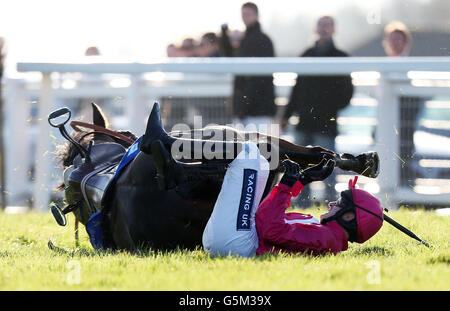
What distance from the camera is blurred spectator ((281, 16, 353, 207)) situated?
279 inches

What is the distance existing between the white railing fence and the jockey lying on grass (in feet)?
8.69

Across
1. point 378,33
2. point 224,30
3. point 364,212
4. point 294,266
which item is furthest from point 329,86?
point 378,33

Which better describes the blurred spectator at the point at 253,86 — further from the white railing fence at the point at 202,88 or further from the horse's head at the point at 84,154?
the horse's head at the point at 84,154

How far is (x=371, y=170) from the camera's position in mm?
5219

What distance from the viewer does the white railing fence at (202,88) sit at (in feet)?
24.7

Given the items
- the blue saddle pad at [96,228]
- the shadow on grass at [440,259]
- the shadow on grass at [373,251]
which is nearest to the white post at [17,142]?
the blue saddle pad at [96,228]

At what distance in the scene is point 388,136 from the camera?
7.92 metres

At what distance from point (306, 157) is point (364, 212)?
0.68 m

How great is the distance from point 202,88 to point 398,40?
90.5 inches

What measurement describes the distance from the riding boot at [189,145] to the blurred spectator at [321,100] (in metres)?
2.69

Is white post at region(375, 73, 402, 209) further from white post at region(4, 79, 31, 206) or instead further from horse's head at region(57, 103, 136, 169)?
white post at region(4, 79, 31, 206)

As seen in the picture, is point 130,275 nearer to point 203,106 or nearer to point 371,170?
point 371,170

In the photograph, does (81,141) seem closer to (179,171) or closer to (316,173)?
(179,171)
